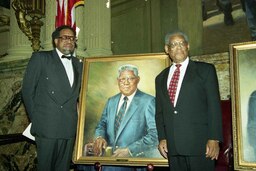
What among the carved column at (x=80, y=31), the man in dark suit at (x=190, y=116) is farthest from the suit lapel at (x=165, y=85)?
the carved column at (x=80, y=31)

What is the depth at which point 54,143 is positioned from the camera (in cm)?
308

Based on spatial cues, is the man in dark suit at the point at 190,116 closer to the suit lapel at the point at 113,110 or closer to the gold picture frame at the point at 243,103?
the gold picture frame at the point at 243,103

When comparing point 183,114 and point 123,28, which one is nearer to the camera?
point 183,114

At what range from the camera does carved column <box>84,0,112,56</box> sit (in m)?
5.47

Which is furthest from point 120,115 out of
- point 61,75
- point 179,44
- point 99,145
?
point 179,44

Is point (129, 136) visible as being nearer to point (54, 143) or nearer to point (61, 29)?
point (54, 143)

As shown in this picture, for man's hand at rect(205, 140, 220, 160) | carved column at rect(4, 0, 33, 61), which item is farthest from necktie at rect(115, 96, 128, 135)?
carved column at rect(4, 0, 33, 61)

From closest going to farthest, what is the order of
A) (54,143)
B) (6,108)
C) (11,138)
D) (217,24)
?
(54,143) → (11,138) → (6,108) → (217,24)

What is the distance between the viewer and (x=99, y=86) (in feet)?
11.5

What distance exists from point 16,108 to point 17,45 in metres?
1.32

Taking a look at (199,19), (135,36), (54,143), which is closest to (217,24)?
(199,19)

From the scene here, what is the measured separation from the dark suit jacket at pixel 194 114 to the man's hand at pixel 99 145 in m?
0.76

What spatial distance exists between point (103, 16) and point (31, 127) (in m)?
3.01

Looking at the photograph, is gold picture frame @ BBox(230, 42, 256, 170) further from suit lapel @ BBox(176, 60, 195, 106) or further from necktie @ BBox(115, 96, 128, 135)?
necktie @ BBox(115, 96, 128, 135)
